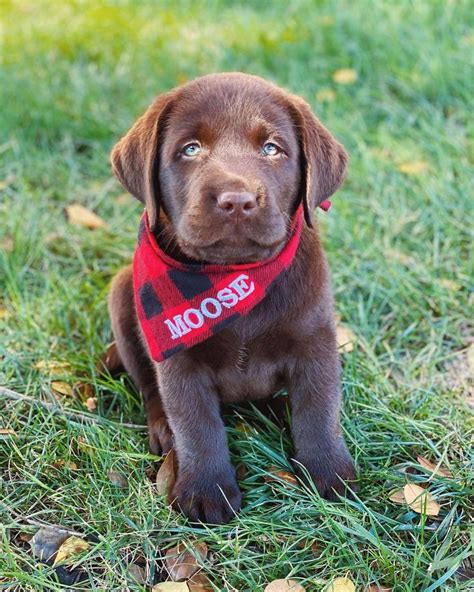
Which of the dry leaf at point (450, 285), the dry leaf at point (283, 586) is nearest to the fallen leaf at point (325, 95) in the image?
the dry leaf at point (450, 285)

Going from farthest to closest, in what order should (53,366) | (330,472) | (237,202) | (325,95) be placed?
1. (325,95)
2. (53,366)
3. (330,472)
4. (237,202)

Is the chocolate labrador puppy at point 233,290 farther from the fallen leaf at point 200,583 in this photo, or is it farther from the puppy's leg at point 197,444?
the fallen leaf at point 200,583

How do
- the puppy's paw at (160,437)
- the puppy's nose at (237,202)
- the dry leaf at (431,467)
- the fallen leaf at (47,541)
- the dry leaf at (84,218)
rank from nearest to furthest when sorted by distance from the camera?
1. the puppy's nose at (237,202)
2. the fallen leaf at (47,541)
3. the dry leaf at (431,467)
4. the puppy's paw at (160,437)
5. the dry leaf at (84,218)

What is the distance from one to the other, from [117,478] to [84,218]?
207cm

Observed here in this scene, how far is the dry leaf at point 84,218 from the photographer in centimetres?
484

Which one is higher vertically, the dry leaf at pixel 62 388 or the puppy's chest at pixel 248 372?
the puppy's chest at pixel 248 372

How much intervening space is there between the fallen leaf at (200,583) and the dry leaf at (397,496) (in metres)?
0.70

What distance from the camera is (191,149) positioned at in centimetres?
294

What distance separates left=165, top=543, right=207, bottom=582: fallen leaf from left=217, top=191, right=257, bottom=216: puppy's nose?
1112mm

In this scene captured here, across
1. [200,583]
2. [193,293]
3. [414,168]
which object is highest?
[193,293]

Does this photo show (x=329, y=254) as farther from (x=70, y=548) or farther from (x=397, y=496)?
(x=70, y=548)

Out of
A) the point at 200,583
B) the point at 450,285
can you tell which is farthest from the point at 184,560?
the point at 450,285

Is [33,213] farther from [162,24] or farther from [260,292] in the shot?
[162,24]

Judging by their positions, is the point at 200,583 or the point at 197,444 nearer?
the point at 200,583
